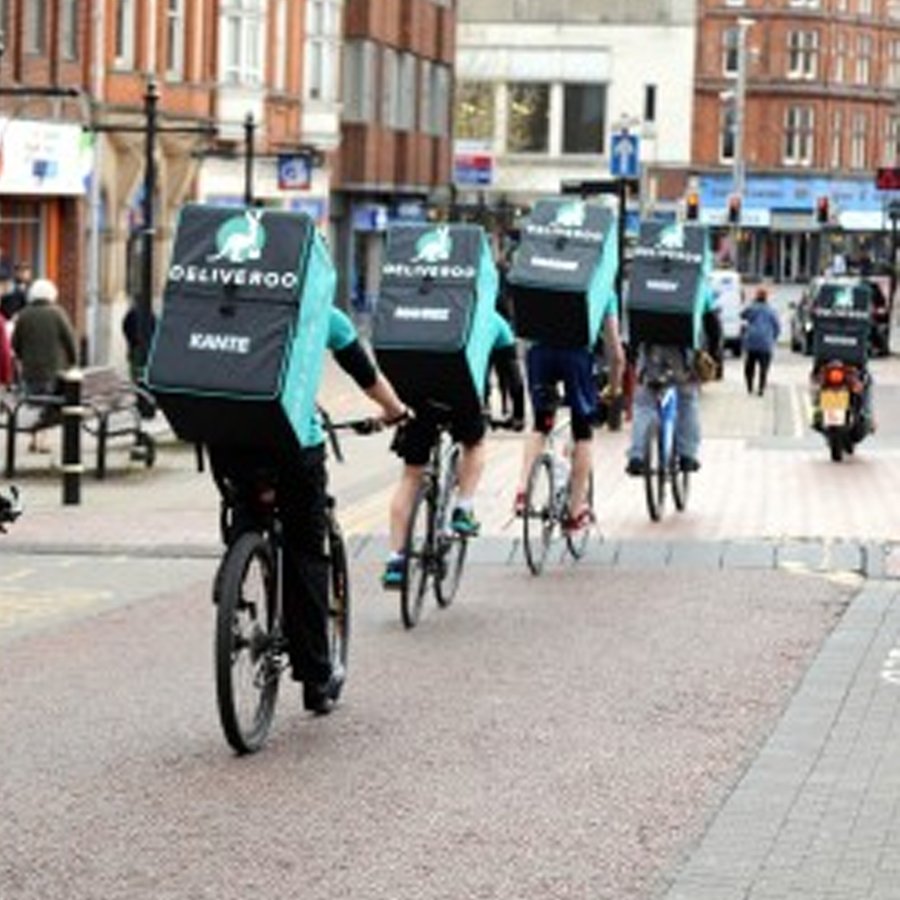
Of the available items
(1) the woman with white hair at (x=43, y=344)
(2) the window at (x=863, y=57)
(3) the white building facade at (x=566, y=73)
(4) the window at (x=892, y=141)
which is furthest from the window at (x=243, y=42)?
(4) the window at (x=892, y=141)

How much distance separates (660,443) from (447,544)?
5339 mm

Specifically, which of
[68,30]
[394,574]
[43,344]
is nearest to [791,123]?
[68,30]

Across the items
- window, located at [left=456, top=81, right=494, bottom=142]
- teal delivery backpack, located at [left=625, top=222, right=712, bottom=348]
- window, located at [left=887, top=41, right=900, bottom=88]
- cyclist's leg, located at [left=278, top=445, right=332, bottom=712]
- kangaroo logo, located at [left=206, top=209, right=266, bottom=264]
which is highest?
window, located at [left=887, top=41, right=900, bottom=88]

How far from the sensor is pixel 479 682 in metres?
11.6

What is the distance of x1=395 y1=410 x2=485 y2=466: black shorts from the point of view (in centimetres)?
1348

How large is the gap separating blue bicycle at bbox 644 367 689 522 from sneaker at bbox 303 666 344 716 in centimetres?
807

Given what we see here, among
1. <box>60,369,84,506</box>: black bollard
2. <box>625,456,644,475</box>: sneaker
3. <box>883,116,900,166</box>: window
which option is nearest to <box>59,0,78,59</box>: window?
<box>60,369,84,506</box>: black bollard

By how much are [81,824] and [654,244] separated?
620 inches

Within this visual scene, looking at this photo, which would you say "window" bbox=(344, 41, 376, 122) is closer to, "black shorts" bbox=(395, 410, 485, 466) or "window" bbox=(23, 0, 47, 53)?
Result: "window" bbox=(23, 0, 47, 53)

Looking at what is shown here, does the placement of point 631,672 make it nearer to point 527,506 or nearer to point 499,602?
point 499,602

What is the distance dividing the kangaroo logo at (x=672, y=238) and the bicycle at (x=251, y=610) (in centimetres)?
1335

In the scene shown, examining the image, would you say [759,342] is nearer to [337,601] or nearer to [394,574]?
[394,574]

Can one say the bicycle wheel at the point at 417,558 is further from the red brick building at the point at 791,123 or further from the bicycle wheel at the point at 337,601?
the red brick building at the point at 791,123

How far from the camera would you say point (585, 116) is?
314ft
